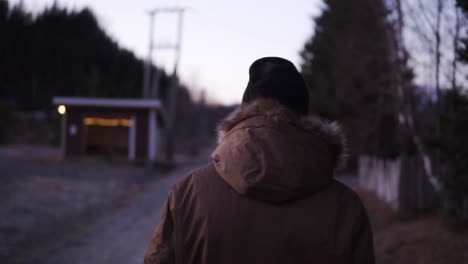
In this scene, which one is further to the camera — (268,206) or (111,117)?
(111,117)

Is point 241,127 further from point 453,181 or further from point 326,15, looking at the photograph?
point 326,15

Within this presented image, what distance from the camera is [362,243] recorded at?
6.07ft

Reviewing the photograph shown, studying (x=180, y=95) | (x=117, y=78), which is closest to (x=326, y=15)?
(x=117, y=78)

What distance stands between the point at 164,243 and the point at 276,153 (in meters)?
0.56

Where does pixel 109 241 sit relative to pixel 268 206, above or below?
below

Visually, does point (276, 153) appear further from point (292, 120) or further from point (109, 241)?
point (109, 241)

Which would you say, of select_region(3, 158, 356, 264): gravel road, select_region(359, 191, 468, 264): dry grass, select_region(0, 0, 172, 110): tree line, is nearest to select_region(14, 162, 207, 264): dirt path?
select_region(3, 158, 356, 264): gravel road

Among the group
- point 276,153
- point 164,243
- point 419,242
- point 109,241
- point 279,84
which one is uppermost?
point 279,84

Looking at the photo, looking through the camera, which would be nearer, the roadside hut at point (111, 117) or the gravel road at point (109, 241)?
the gravel road at point (109, 241)

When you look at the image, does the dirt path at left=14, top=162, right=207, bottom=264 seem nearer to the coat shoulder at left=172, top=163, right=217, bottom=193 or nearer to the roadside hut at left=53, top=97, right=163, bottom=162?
the coat shoulder at left=172, top=163, right=217, bottom=193

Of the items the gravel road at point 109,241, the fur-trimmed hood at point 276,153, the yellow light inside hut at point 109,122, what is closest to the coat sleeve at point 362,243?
the fur-trimmed hood at point 276,153

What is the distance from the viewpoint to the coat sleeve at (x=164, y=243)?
1.88m

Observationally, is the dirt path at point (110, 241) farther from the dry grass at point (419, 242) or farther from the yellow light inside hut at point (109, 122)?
the yellow light inside hut at point (109, 122)

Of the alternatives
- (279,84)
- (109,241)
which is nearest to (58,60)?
(109,241)
